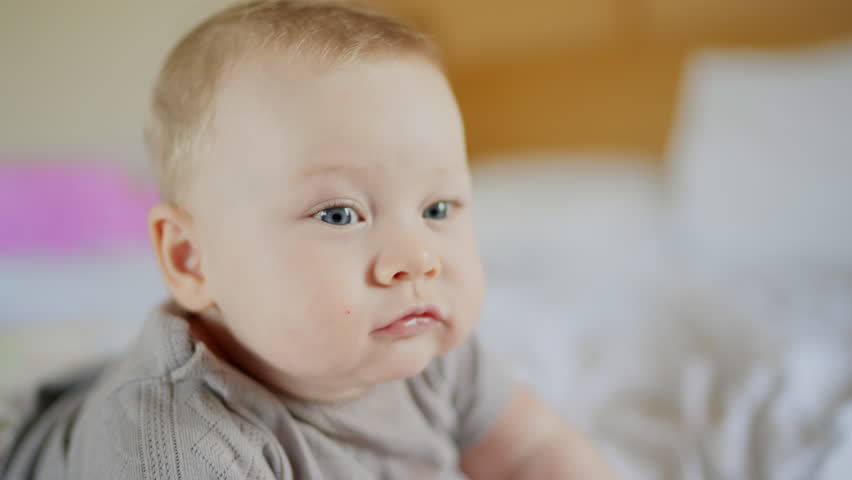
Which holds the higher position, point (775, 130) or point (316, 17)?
point (316, 17)

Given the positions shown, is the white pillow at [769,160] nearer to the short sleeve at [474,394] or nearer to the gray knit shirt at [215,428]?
the short sleeve at [474,394]

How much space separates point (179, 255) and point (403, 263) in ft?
0.76

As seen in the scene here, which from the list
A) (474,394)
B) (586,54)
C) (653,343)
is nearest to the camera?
(474,394)

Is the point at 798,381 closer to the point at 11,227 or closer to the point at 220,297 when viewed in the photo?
the point at 220,297

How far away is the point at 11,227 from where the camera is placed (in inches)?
74.4

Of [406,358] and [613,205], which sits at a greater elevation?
[406,358]

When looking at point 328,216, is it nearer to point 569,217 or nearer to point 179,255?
point 179,255

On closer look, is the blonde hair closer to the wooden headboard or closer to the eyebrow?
the eyebrow

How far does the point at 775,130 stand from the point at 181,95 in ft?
5.70

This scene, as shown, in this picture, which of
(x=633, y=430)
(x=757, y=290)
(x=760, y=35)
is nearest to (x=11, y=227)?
(x=633, y=430)

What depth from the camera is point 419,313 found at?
591 millimetres

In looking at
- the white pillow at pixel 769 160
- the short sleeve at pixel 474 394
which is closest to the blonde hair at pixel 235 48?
the short sleeve at pixel 474 394

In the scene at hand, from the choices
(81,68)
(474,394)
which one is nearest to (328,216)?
(474,394)

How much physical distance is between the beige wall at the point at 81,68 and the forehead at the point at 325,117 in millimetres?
1938
